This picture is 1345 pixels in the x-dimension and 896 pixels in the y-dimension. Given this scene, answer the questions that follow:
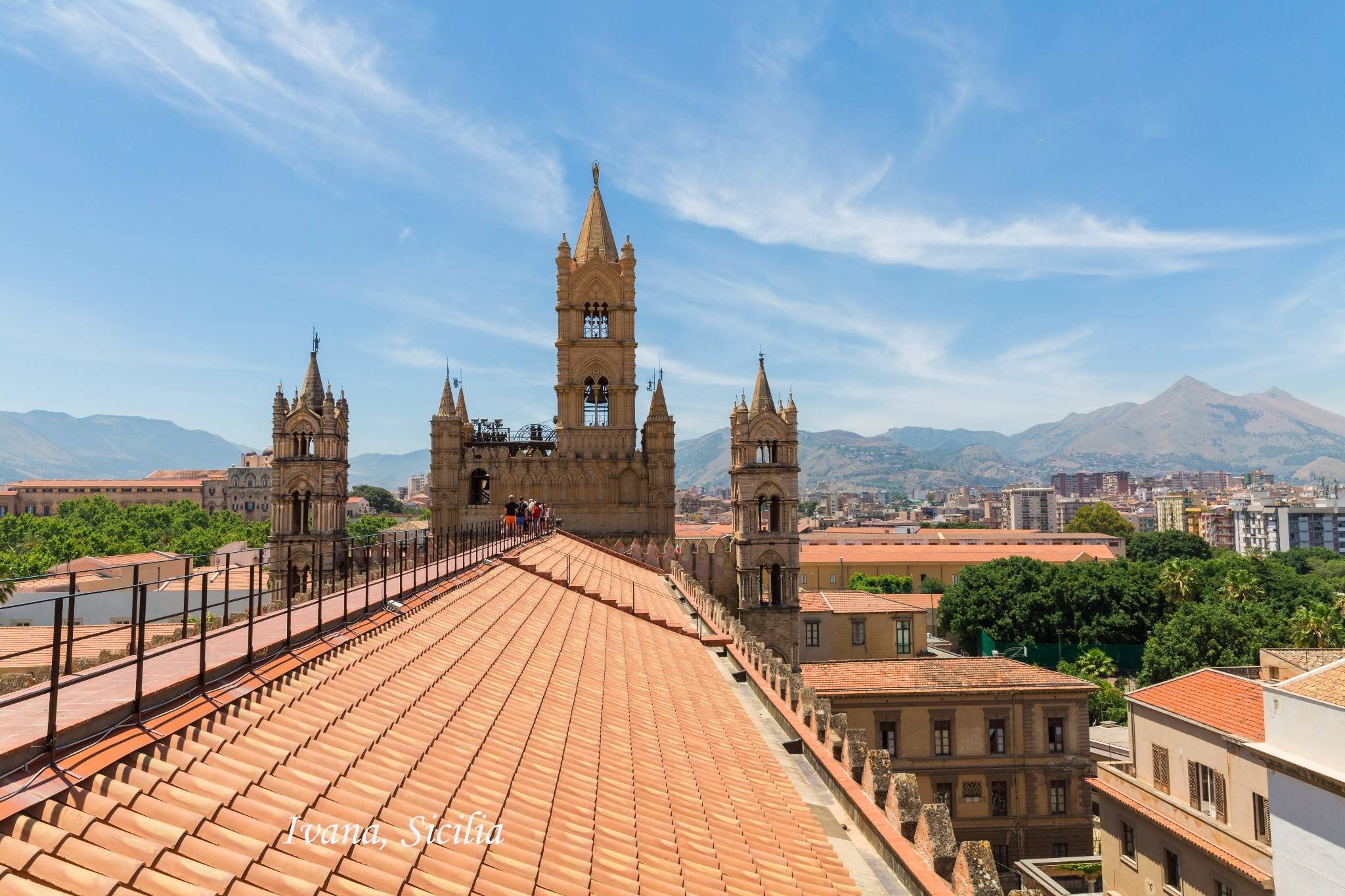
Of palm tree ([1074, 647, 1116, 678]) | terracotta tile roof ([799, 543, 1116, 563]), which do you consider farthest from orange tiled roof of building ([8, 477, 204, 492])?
palm tree ([1074, 647, 1116, 678])

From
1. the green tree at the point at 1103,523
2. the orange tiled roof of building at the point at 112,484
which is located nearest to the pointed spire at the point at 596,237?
the green tree at the point at 1103,523

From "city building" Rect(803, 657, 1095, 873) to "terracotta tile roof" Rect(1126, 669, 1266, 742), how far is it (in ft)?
→ 18.4

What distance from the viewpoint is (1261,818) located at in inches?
942

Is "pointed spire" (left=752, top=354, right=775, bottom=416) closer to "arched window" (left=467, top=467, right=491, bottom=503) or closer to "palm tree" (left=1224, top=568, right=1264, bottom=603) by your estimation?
"arched window" (left=467, top=467, right=491, bottom=503)

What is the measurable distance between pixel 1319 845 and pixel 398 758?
2119 cm

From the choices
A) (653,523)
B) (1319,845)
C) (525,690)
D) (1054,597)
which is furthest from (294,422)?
(1054,597)

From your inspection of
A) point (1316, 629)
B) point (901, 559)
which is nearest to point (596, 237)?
point (1316, 629)

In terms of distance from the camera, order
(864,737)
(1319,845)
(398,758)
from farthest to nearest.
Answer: (1319,845) → (864,737) → (398,758)

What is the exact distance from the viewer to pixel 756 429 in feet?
133

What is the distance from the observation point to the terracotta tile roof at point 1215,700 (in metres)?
25.8

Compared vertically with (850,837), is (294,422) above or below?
above

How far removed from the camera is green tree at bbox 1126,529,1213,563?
10325 centimetres

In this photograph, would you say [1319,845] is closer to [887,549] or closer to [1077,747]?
[1077,747]

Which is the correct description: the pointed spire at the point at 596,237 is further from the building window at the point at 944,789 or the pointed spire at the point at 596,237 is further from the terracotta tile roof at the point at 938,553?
the terracotta tile roof at the point at 938,553
